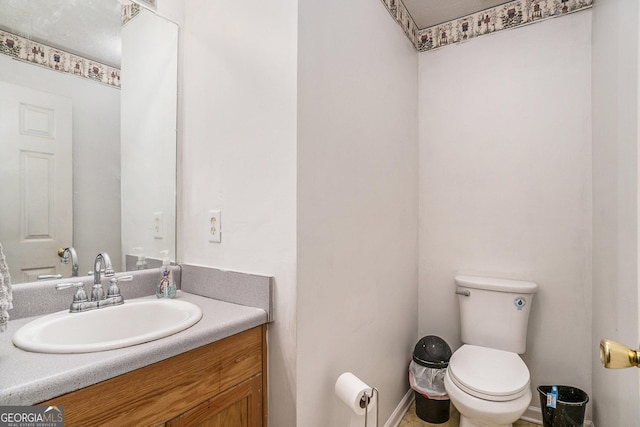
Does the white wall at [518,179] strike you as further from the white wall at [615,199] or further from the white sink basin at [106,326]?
the white sink basin at [106,326]

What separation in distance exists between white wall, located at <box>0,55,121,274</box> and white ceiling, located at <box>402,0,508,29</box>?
1.80 meters

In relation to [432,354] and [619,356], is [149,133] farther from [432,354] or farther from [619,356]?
[432,354]

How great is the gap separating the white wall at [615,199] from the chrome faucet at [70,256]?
73.9 inches

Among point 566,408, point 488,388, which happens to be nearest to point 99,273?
point 488,388

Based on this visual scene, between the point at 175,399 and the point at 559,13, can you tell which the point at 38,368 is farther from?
the point at 559,13

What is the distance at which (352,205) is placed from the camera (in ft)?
4.80

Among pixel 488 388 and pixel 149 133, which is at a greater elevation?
pixel 149 133

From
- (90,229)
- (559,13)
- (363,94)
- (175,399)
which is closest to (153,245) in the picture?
(90,229)

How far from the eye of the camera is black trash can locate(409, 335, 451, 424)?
184cm

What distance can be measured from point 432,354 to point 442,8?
2153 mm

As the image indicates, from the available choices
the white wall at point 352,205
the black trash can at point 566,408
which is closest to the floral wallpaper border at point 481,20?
Result: the white wall at point 352,205

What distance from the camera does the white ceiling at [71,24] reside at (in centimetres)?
111

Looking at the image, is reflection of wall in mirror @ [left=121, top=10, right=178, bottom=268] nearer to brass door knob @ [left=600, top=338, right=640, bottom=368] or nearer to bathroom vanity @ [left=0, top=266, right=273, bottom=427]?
bathroom vanity @ [left=0, top=266, right=273, bottom=427]

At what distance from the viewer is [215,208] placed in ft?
4.49
